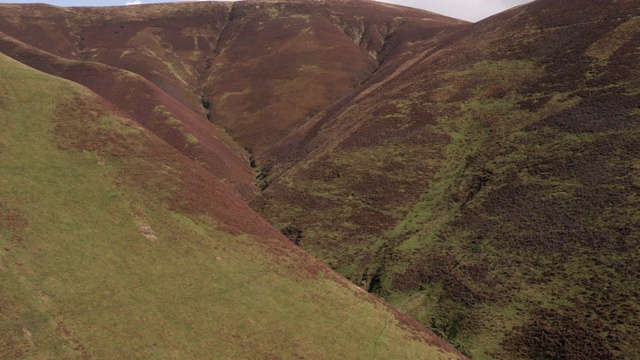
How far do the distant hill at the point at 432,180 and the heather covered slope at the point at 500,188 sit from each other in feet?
0.68

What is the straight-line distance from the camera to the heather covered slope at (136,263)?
26.1 meters

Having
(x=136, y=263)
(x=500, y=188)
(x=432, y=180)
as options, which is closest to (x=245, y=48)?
(x=432, y=180)

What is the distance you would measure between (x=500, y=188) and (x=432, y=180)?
9910mm

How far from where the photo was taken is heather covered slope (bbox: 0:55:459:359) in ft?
85.6

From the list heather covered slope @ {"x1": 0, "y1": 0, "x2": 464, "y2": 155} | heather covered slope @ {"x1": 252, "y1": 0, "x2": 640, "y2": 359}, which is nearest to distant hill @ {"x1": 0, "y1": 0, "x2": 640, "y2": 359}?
heather covered slope @ {"x1": 252, "y1": 0, "x2": 640, "y2": 359}

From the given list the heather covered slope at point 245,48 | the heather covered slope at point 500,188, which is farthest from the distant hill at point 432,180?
the heather covered slope at point 245,48

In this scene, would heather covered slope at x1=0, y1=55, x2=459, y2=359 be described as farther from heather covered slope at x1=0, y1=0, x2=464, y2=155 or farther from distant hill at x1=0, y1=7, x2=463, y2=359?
heather covered slope at x1=0, y1=0, x2=464, y2=155

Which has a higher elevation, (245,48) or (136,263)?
(245,48)

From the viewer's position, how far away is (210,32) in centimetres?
18600

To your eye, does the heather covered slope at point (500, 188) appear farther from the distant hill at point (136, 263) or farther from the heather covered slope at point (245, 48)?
the heather covered slope at point (245, 48)

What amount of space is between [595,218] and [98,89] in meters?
87.0

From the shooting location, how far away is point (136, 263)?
3109 centimetres

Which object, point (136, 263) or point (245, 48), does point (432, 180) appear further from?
point (245, 48)

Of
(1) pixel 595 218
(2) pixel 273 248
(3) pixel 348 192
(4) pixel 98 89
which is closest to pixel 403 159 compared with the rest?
(3) pixel 348 192
